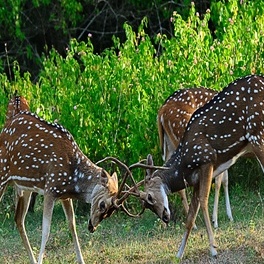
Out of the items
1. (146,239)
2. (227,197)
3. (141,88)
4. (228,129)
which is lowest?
(227,197)

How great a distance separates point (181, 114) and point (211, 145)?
5.90 ft

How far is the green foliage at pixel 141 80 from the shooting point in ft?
43.5

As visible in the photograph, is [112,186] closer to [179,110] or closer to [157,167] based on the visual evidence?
[157,167]

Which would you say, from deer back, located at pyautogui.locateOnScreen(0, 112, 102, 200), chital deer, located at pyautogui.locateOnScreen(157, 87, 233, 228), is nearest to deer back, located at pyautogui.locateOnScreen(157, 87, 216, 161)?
chital deer, located at pyautogui.locateOnScreen(157, 87, 233, 228)

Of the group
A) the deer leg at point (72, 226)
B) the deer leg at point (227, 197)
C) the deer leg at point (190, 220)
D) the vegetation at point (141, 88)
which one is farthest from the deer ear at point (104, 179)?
the deer leg at point (227, 197)

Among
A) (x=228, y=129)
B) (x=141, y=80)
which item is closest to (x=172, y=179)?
(x=228, y=129)

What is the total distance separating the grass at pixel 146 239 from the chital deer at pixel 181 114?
1.14ft

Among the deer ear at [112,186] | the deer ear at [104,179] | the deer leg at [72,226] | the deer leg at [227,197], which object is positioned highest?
the deer ear at [104,179]

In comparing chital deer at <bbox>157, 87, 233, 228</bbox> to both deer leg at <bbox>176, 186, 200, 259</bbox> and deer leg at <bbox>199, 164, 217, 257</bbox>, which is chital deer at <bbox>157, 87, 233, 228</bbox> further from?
deer leg at <bbox>199, 164, 217, 257</bbox>

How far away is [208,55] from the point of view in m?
13.3

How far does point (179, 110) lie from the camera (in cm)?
1216

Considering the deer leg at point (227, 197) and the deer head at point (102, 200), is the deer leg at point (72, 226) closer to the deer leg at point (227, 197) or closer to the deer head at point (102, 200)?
the deer head at point (102, 200)

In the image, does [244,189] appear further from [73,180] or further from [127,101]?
[73,180]

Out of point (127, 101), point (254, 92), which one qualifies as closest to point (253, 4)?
point (127, 101)
